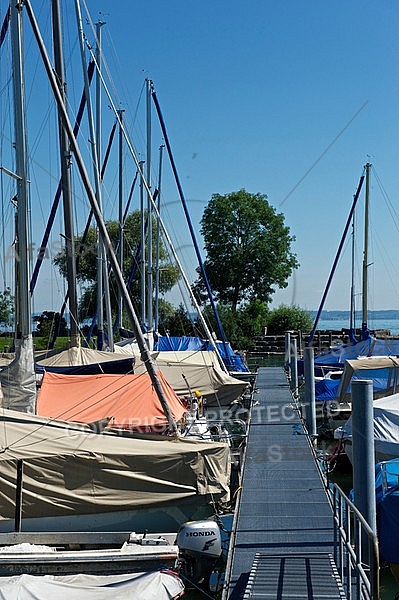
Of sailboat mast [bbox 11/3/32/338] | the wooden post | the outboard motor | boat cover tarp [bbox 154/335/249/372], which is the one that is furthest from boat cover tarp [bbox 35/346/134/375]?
boat cover tarp [bbox 154/335/249/372]

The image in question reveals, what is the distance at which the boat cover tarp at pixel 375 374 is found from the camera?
78.5 feet

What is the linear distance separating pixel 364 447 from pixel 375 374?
16.3 metres

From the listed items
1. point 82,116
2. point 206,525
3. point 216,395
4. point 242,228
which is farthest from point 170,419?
point 242,228

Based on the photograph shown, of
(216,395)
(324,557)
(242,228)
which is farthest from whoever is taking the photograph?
(242,228)

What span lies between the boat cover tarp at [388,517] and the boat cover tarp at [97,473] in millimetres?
2647

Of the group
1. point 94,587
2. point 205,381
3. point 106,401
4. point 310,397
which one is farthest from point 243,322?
point 94,587

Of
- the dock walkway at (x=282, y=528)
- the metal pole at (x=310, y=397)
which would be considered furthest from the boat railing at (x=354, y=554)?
the metal pole at (x=310, y=397)

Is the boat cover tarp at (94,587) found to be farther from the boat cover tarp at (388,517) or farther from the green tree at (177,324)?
the green tree at (177,324)

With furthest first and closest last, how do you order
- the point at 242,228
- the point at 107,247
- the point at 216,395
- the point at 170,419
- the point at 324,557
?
1. the point at 242,228
2. the point at 216,395
3. the point at 107,247
4. the point at 170,419
5. the point at 324,557

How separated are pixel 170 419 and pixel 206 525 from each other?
3406 mm

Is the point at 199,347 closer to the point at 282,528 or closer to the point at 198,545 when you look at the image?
the point at 282,528

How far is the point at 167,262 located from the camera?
6153 cm

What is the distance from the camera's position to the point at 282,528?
11.8 m

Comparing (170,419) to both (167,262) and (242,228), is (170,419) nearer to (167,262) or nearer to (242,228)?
(167,262)
